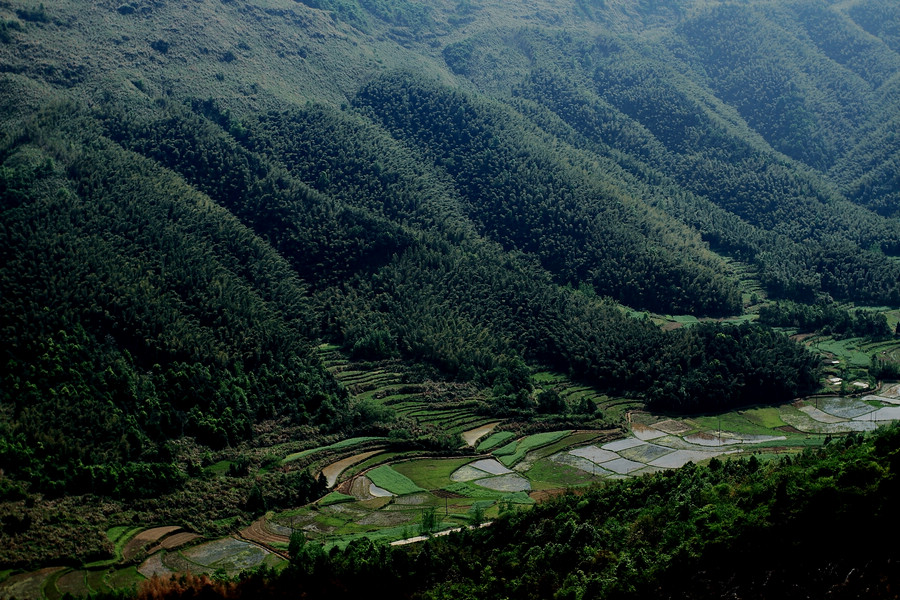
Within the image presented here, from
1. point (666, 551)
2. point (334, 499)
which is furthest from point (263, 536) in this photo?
point (666, 551)

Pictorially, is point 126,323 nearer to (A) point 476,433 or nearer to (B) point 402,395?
(B) point 402,395

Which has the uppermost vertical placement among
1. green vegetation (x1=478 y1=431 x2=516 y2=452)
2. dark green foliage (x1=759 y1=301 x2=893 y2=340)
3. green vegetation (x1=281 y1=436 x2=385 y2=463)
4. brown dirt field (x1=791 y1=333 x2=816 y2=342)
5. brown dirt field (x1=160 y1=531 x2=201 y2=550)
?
dark green foliage (x1=759 y1=301 x2=893 y2=340)

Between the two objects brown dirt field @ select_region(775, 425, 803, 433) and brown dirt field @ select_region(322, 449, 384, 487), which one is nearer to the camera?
brown dirt field @ select_region(322, 449, 384, 487)

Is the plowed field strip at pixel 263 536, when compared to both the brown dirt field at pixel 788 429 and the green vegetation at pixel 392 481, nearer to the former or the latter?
the green vegetation at pixel 392 481

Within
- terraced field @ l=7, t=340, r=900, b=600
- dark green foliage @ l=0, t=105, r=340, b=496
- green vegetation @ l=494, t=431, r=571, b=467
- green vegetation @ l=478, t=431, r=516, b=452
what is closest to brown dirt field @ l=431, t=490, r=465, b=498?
terraced field @ l=7, t=340, r=900, b=600

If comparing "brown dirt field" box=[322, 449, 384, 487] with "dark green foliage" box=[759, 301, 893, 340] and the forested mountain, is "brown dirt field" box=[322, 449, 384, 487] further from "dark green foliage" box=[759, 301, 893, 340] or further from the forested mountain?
"dark green foliage" box=[759, 301, 893, 340]

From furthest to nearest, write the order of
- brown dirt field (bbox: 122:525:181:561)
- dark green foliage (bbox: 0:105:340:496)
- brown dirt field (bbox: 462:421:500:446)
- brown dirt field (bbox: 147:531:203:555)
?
brown dirt field (bbox: 462:421:500:446) < dark green foliage (bbox: 0:105:340:496) < brown dirt field (bbox: 147:531:203:555) < brown dirt field (bbox: 122:525:181:561)

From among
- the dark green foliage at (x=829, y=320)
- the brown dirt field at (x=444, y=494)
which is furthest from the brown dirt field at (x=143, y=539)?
the dark green foliage at (x=829, y=320)

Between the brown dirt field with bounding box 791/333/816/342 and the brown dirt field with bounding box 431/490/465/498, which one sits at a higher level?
the brown dirt field with bounding box 791/333/816/342
